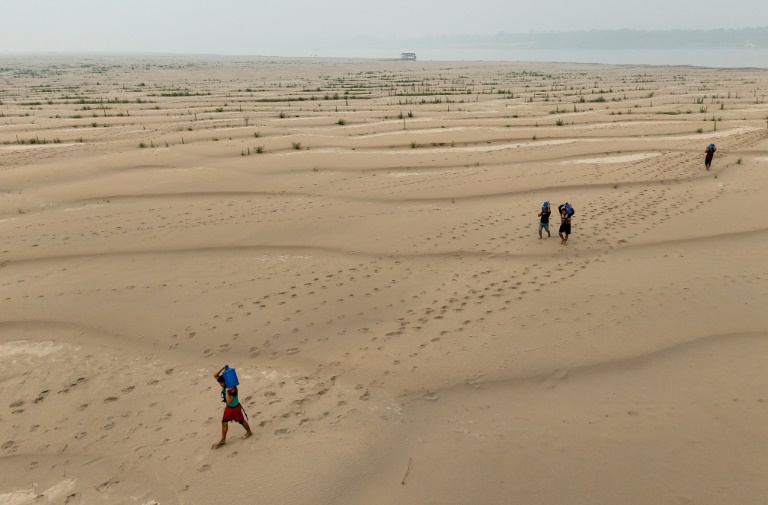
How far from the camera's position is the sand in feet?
18.3

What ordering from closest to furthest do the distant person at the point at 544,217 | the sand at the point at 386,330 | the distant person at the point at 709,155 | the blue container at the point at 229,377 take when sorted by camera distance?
the blue container at the point at 229,377 → the sand at the point at 386,330 → the distant person at the point at 544,217 → the distant person at the point at 709,155

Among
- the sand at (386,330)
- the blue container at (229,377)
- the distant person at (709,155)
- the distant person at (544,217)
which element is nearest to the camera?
the blue container at (229,377)

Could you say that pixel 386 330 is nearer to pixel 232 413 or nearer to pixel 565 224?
pixel 232 413

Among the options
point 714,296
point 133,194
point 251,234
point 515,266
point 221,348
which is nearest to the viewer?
point 221,348

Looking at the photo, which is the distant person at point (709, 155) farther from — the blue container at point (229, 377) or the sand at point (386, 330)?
the blue container at point (229, 377)

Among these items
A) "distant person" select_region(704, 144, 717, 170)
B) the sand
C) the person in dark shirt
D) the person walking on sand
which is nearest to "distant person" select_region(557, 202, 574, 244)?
the person in dark shirt

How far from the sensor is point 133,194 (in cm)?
1570

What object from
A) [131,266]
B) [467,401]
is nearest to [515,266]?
[467,401]

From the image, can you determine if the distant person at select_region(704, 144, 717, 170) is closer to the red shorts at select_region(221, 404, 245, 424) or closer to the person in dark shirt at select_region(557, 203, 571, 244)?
the person in dark shirt at select_region(557, 203, 571, 244)

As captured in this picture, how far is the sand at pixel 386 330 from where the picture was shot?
559cm

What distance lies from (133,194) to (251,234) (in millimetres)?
5815

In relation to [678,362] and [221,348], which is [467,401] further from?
[221,348]

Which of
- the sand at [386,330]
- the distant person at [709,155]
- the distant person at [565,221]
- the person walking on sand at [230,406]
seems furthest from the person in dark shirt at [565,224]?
the distant person at [709,155]

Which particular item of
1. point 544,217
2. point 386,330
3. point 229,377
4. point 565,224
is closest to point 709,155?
point 565,224
